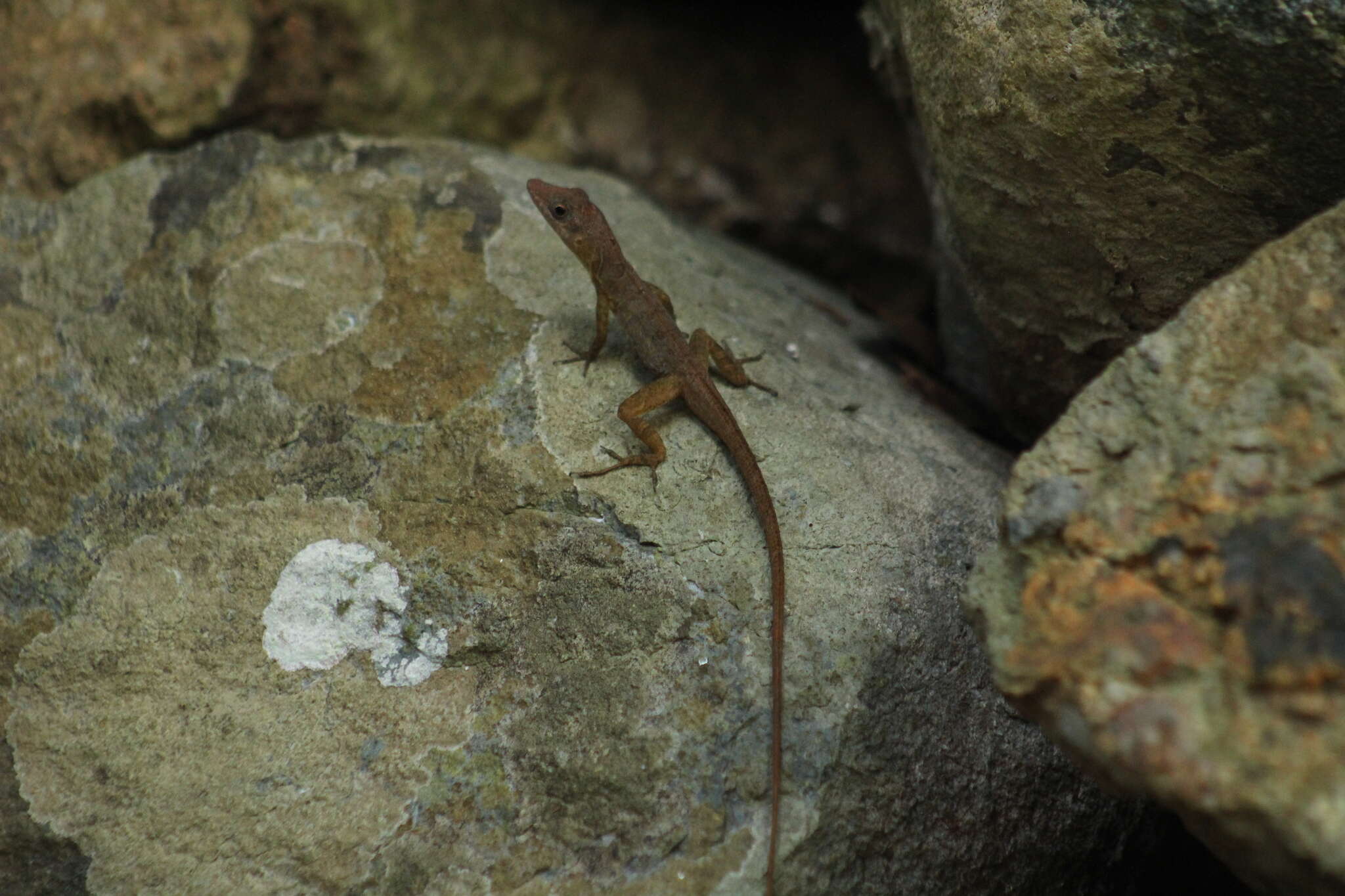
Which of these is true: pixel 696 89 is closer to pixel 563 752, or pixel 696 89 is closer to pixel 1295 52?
pixel 1295 52

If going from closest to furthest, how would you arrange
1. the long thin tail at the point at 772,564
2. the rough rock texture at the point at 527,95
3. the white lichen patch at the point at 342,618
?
the long thin tail at the point at 772,564, the white lichen patch at the point at 342,618, the rough rock texture at the point at 527,95

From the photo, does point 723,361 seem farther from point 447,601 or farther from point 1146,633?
point 1146,633

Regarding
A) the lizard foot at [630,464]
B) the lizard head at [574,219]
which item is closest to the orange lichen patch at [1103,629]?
the lizard foot at [630,464]

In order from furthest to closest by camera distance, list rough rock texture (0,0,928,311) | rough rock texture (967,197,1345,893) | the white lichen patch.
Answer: rough rock texture (0,0,928,311)
the white lichen patch
rough rock texture (967,197,1345,893)

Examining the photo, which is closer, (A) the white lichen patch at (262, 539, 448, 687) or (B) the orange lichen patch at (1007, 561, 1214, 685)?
(B) the orange lichen patch at (1007, 561, 1214, 685)

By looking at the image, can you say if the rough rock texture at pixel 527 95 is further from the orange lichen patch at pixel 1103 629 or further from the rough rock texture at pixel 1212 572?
the orange lichen patch at pixel 1103 629

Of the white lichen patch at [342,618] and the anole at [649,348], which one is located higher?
the anole at [649,348]

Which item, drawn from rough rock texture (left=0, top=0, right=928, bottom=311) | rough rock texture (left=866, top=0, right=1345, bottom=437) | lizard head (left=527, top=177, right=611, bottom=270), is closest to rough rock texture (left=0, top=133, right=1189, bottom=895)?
lizard head (left=527, top=177, right=611, bottom=270)

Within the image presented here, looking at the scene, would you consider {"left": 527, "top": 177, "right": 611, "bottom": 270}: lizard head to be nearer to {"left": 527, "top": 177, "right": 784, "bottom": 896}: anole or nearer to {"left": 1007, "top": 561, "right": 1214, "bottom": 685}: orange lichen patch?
{"left": 527, "top": 177, "right": 784, "bottom": 896}: anole
